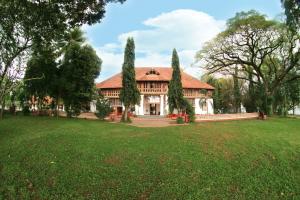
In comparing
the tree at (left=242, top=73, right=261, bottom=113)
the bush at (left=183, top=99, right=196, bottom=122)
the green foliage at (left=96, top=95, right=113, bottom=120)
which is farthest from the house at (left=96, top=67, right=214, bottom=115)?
the bush at (left=183, top=99, right=196, bottom=122)

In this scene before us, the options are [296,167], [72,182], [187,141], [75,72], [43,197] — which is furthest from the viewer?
[75,72]

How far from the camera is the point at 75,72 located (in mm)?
27719

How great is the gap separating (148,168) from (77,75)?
19.7m

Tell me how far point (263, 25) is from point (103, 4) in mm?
21441

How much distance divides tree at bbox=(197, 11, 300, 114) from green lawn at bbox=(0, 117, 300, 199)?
18.3 meters

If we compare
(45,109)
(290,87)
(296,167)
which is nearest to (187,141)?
(296,167)

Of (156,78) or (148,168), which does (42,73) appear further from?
(148,168)

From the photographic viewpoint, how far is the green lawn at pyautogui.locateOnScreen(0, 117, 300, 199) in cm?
870

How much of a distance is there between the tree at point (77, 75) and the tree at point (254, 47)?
40.6ft

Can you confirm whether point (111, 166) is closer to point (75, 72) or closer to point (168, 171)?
point (168, 171)

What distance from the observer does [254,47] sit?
31031 mm

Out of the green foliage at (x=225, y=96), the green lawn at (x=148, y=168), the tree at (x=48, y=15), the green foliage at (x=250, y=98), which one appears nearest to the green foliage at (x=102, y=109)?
the tree at (x=48, y=15)

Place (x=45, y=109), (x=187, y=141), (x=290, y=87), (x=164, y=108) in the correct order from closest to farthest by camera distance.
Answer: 1. (x=187, y=141)
2. (x=45, y=109)
3. (x=164, y=108)
4. (x=290, y=87)

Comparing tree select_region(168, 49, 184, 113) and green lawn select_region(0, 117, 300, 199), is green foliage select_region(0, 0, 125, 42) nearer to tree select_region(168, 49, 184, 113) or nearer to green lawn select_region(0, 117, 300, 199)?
green lawn select_region(0, 117, 300, 199)
